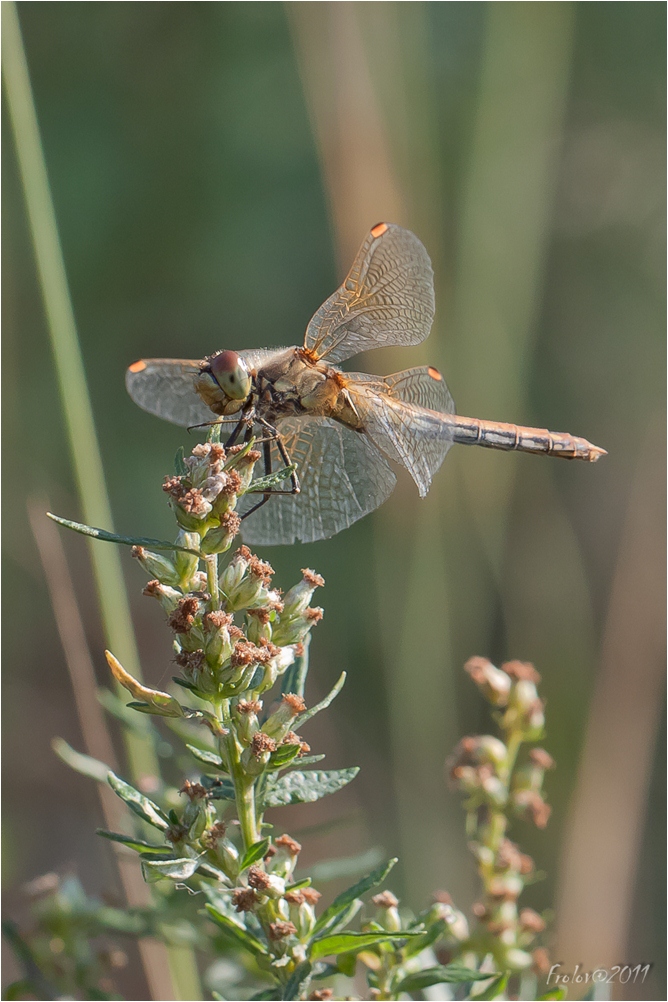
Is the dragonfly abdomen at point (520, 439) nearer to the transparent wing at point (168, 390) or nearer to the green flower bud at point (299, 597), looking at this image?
the transparent wing at point (168, 390)

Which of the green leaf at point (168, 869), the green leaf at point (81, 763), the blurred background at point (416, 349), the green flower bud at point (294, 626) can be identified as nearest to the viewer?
the green leaf at point (168, 869)

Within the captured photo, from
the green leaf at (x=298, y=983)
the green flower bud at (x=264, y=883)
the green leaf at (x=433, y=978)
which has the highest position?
the green flower bud at (x=264, y=883)

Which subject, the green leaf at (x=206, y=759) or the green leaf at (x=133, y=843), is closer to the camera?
the green leaf at (x=133, y=843)

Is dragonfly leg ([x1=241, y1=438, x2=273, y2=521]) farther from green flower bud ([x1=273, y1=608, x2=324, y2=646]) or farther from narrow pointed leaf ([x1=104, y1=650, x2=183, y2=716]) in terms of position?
narrow pointed leaf ([x1=104, y1=650, x2=183, y2=716])

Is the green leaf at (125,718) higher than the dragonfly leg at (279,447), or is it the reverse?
the dragonfly leg at (279,447)

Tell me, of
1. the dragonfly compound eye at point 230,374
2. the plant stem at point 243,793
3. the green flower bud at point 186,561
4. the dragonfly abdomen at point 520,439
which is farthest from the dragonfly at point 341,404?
the plant stem at point 243,793

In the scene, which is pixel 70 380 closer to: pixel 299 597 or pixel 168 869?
pixel 299 597
